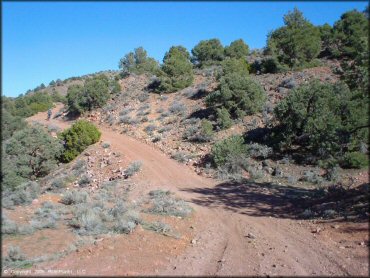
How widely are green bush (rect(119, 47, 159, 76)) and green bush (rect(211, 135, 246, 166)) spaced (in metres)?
33.1

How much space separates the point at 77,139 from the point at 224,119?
1038cm

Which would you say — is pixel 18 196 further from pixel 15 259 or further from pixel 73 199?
pixel 15 259

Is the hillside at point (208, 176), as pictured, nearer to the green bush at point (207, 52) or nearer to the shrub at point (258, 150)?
the shrub at point (258, 150)

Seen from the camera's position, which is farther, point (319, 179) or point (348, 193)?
point (319, 179)

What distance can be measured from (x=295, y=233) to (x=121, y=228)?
5.19 meters

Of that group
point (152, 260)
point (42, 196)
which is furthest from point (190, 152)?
point (152, 260)

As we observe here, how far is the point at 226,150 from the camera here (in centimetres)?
2066

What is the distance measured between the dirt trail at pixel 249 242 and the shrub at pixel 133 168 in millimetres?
2391

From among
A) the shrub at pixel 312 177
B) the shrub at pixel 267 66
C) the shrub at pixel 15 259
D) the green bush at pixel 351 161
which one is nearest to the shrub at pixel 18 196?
the shrub at pixel 15 259

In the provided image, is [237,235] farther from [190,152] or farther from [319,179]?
[190,152]

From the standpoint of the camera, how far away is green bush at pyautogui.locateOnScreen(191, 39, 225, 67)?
50.8 metres

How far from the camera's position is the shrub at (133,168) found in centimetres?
2039

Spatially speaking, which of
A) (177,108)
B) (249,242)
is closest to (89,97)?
(177,108)

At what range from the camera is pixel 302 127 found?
821 inches
